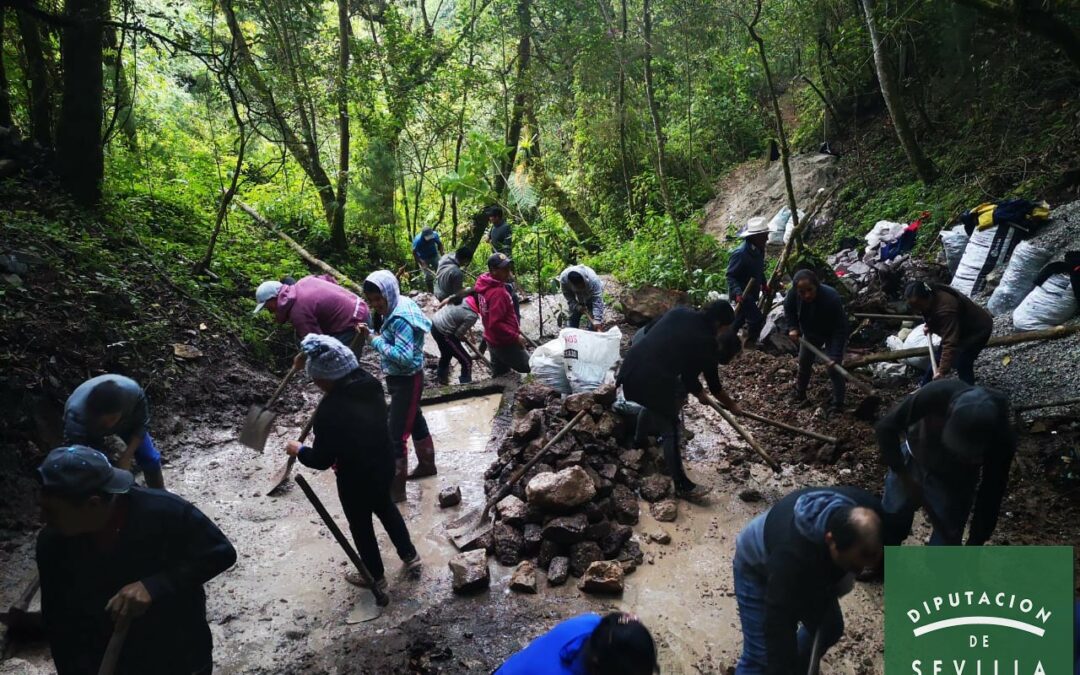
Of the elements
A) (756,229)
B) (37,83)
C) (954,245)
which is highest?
(37,83)

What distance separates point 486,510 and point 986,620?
304cm

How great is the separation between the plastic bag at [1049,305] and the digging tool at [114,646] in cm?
720

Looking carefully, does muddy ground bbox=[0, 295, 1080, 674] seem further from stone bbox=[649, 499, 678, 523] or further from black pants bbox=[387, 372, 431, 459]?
black pants bbox=[387, 372, 431, 459]

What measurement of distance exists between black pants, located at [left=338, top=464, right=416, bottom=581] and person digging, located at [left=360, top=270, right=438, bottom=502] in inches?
25.6

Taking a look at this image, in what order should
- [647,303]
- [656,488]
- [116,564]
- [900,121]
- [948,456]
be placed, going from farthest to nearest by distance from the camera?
[900,121] → [647,303] → [656,488] → [948,456] → [116,564]

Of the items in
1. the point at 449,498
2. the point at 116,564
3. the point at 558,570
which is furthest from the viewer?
the point at 449,498

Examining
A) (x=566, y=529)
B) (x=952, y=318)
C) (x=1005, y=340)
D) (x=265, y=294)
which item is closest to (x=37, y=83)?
(x=265, y=294)

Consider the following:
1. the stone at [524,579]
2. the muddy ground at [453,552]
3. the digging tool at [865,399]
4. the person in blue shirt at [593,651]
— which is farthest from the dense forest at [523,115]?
the person in blue shirt at [593,651]

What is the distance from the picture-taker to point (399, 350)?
442cm

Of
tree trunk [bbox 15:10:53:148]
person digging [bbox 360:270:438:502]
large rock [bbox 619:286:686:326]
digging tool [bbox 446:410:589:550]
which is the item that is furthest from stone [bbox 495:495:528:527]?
tree trunk [bbox 15:10:53:148]

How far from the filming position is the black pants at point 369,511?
3424mm

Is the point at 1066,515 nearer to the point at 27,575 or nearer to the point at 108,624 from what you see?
the point at 108,624

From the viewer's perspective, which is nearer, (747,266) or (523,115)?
(747,266)

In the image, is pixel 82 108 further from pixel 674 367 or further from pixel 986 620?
pixel 986 620
